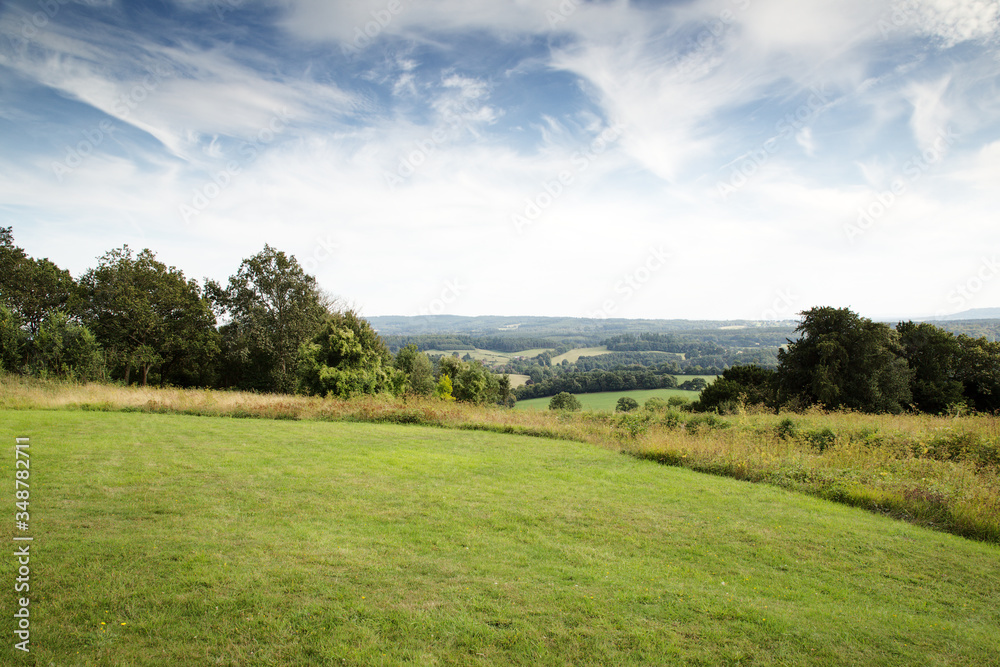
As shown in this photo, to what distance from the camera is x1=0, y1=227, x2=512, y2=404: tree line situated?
63.1 ft

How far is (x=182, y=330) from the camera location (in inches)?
1091

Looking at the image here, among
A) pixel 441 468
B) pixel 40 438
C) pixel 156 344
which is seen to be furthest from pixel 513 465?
pixel 156 344

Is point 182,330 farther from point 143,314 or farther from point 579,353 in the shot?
point 579,353

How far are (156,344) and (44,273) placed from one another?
845cm

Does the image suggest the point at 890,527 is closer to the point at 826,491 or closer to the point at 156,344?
the point at 826,491

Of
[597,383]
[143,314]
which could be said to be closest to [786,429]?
[143,314]

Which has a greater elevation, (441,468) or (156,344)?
(156,344)

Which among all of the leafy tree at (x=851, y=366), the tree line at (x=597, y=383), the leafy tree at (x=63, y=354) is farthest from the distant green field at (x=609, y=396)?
the leafy tree at (x=63, y=354)

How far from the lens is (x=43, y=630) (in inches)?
131

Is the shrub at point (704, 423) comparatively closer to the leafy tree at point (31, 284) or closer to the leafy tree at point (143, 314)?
the leafy tree at point (143, 314)

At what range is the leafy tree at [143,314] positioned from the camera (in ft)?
82.8

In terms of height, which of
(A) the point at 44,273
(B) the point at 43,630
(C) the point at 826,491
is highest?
(A) the point at 44,273

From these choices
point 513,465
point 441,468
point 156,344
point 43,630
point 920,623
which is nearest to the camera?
point 43,630

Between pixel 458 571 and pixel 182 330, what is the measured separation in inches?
1188
